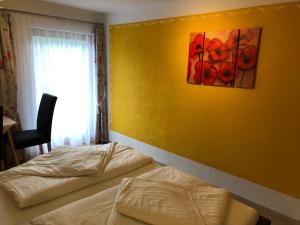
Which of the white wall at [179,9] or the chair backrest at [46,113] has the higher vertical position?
the white wall at [179,9]

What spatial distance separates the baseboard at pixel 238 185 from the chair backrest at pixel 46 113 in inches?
57.5

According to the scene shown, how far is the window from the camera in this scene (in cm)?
336

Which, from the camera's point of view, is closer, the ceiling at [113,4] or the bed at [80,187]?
the bed at [80,187]

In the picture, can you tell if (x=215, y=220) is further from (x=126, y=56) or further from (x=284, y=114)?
(x=126, y=56)

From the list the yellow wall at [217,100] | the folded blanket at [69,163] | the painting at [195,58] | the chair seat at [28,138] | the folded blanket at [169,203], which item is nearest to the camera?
the folded blanket at [169,203]

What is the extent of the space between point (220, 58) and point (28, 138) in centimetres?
253

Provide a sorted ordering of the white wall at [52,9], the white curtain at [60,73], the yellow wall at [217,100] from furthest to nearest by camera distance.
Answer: the white curtain at [60,73] < the white wall at [52,9] < the yellow wall at [217,100]

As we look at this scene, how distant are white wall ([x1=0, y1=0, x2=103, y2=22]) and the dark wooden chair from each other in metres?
1.19

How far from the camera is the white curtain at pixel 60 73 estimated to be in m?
3.17

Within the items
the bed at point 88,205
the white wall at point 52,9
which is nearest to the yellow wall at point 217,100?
the white wall at point 52,9

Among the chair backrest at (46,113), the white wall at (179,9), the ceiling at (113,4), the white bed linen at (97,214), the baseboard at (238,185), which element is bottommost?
the baseboard at (238,185)

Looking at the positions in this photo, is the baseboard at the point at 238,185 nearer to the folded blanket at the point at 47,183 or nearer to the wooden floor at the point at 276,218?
the wooden floor at the point at 276,218

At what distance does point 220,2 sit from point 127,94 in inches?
76.8

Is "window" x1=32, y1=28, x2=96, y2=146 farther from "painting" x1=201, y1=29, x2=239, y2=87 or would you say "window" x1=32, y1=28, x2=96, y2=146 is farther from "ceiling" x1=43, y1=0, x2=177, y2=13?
"painting" x1=201, y1=29, x2=239, y2=87
